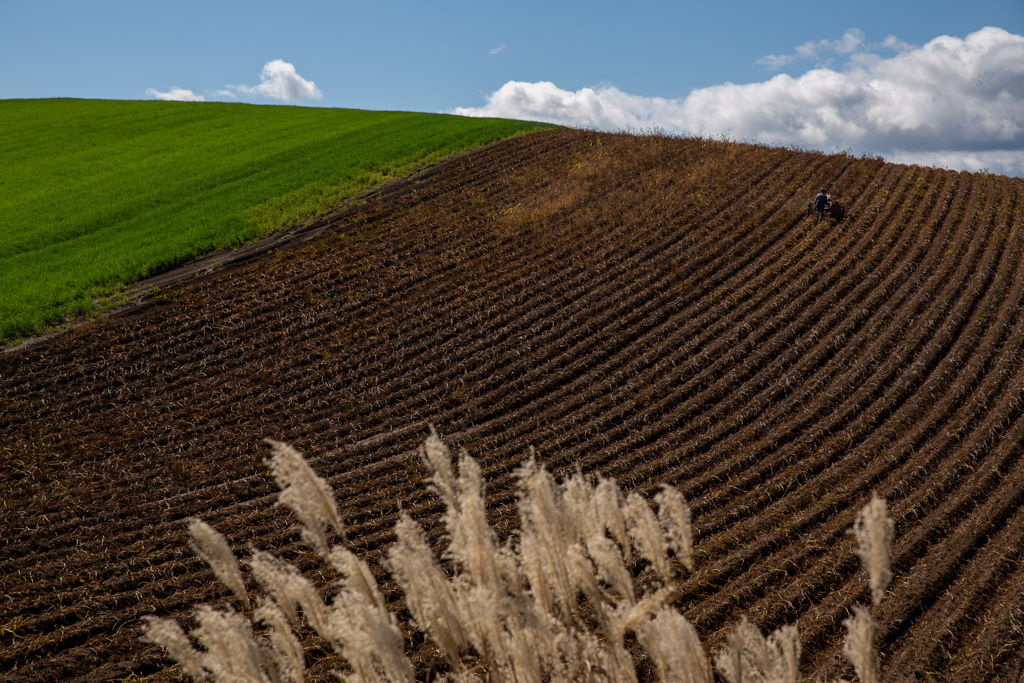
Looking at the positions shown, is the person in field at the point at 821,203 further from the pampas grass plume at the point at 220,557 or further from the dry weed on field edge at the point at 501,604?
the pampas grass plume at the point at 220,557

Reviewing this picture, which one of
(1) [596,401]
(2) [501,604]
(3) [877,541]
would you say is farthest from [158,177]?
(3) [877,541]

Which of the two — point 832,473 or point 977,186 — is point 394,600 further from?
point 977,186

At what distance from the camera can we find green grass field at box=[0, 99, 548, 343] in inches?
760

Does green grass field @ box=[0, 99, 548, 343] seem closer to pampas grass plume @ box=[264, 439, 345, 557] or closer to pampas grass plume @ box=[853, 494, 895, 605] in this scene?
pampas grass plume @ box=[264, 439, 345, 557]

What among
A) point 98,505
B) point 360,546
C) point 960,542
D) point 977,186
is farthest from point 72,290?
point 977,186

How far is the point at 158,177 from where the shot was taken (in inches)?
1139

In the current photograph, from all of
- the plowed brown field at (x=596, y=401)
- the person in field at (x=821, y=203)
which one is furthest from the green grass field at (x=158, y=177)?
the person in field at (x=821, y=203)

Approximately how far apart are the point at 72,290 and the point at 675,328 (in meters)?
16.8

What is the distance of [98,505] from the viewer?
9.92 metres

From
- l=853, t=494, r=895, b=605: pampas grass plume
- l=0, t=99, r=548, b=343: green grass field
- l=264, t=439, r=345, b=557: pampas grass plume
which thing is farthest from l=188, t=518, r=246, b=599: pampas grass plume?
l=0, t=99, r=548, b=343: green grass field

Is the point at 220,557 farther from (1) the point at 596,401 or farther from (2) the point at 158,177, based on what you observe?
(2) the point at 158,177

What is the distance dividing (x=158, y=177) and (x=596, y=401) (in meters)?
26.6

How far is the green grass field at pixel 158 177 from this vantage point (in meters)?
19.3

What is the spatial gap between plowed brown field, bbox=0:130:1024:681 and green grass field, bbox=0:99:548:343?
2.86 meters
